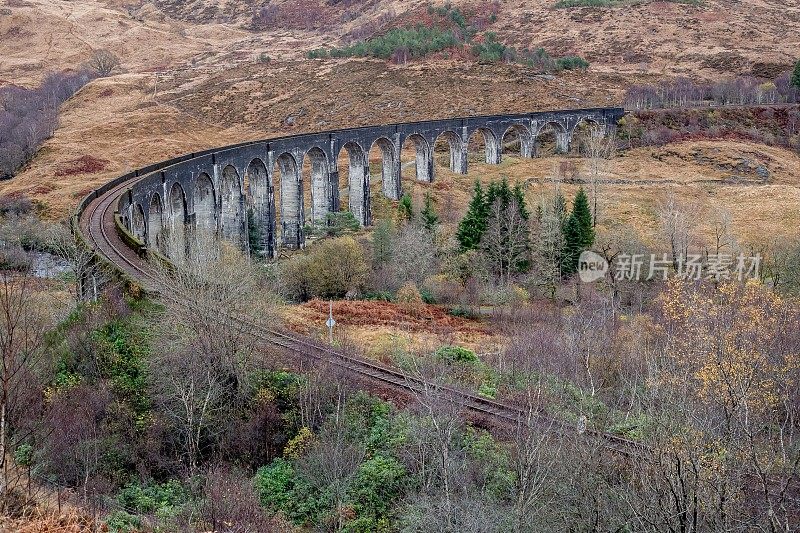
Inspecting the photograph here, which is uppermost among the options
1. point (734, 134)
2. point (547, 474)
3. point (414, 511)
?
point (734, 134)

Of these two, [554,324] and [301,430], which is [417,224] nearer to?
[554,324]

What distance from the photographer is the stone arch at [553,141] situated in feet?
267

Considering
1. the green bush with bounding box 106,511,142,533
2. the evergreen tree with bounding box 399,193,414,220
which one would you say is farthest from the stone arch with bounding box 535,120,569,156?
the green bush with bounding box 106,511,142,533

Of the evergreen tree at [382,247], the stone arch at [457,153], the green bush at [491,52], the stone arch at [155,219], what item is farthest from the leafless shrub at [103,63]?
the stone arch at [155,219]

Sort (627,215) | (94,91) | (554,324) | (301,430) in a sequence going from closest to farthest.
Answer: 1. (301,430)
2. (554,324)
3. (627,215)
4. (94,91)

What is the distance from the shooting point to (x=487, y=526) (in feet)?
45.4

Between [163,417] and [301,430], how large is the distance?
3.65 m

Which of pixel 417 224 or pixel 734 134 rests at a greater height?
pixel 734 134

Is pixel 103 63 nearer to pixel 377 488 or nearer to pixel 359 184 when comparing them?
pixel 359 184

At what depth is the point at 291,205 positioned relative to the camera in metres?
55.9

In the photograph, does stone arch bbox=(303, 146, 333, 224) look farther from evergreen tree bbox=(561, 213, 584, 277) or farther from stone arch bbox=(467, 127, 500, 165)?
stone arch bbox=(467, 127, 500, 165)

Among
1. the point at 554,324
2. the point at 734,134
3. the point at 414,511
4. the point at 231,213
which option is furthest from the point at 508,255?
the point at 734,134

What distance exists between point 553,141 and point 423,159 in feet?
65.5

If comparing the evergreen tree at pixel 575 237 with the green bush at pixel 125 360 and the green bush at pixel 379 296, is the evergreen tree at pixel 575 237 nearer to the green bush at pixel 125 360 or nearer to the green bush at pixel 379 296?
the green bush at pixel 379 296
